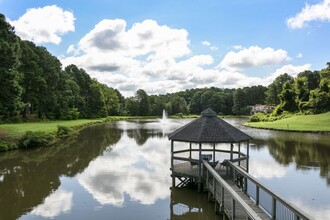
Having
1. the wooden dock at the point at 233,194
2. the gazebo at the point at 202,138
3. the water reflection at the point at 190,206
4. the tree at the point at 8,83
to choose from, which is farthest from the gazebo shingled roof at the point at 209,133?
the tree at the point at 8,83

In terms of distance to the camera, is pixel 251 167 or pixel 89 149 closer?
pixel 251 167

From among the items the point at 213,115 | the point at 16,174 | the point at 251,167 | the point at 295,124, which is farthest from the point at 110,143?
the point at 295,124

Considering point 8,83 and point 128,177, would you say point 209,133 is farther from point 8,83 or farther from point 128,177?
point 8,83

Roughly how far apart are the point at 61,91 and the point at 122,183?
5083 centimetres

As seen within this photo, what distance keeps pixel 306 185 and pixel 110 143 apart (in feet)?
75.0

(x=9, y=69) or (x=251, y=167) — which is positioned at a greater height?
(x=9, y=69)

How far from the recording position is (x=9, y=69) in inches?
1339

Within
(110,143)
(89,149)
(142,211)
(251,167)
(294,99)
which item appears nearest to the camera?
(142,211)

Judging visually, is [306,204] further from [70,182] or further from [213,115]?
[70,182]

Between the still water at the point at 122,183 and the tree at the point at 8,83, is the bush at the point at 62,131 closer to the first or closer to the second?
the tree at the point at 8,83

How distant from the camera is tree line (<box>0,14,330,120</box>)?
108 ft

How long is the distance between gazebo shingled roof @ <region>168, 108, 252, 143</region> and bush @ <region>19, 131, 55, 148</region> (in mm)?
18959

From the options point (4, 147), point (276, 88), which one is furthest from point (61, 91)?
point (276, 88)

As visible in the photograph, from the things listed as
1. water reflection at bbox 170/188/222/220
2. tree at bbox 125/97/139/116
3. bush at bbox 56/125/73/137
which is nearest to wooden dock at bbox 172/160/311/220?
water reflection at bbox 170/188/222/220
